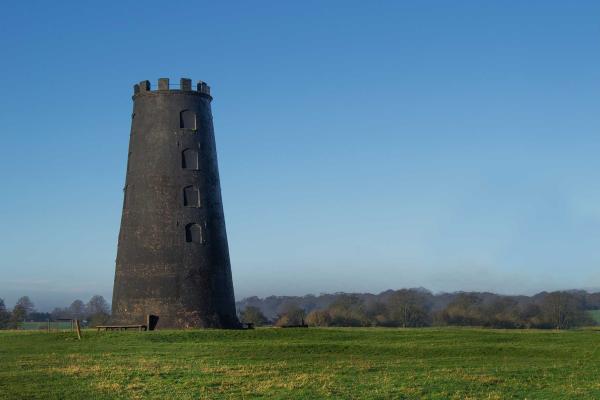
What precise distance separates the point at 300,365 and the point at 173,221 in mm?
20326

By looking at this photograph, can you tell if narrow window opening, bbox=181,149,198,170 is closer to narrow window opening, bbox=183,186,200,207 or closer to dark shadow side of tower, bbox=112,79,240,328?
dark shadow side of tower, bbox=112,79,240,328

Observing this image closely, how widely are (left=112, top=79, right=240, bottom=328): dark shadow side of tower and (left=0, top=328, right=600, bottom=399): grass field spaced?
19.2ft

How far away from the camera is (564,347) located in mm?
31234

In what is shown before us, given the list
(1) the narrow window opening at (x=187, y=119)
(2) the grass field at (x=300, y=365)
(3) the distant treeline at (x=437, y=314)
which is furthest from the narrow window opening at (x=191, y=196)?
(3) the distant treeline at (x=437, y=314)

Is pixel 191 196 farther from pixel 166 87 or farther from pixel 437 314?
pixel 437 314

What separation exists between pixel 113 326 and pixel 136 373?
822 inches

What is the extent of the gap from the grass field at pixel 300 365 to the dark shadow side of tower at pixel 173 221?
19.2 ft

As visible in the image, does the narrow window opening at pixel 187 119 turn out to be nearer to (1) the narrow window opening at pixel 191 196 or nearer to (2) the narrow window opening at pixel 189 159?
(2) the narrow window opening at pixel 189 159

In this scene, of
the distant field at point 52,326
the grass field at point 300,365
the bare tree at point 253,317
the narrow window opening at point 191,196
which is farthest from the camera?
the bare tree at point 253,317

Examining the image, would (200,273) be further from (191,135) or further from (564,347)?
(564,347)

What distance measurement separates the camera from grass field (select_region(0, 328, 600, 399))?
60.4ft

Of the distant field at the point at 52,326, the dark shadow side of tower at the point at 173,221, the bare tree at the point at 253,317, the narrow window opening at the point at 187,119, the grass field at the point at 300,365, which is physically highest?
the narrow window opening at the point at 187,119

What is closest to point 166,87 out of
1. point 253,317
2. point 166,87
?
point 166,87

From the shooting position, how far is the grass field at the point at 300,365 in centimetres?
1842
